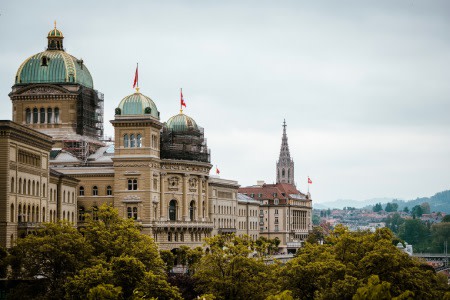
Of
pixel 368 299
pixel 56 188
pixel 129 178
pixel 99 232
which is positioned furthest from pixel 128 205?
pixel 368 299

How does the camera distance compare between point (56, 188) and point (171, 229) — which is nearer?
point (56, 188)

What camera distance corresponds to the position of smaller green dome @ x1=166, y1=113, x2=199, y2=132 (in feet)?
611

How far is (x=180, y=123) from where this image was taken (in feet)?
613

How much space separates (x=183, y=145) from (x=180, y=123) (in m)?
5.03

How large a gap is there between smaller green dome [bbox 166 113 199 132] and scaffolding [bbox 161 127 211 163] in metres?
0.55

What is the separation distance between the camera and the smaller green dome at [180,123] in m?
186

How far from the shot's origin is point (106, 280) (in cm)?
10588

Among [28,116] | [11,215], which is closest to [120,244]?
[11,215]

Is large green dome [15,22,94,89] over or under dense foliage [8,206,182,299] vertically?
over

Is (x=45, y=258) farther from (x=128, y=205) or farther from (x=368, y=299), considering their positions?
(x=128, y=205)

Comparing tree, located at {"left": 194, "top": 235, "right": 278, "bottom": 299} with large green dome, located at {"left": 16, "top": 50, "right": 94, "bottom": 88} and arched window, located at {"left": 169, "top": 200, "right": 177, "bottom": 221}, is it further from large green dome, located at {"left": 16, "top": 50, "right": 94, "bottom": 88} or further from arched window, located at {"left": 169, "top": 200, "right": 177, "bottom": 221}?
large green dome, located at {"left": 16, "top": 50, "right": 94, "bottom": 88}

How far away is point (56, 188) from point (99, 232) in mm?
39769

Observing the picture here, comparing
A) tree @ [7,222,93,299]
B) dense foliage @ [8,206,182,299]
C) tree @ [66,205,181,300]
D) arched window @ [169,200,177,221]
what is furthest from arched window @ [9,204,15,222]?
arched window @ [169,200,177,221]

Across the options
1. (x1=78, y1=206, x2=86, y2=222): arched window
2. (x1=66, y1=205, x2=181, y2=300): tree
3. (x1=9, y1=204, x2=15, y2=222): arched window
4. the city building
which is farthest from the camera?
(x1=78, y1=206, x2=86, y2=222): arched window
